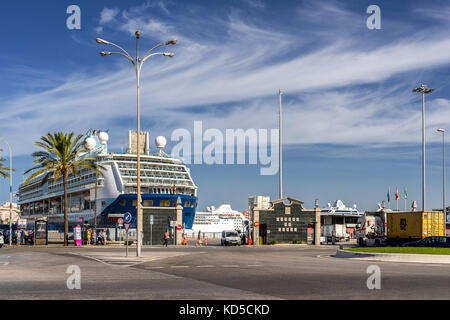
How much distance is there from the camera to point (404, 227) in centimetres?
4006

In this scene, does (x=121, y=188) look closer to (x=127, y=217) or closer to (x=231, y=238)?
(x=231, y=238)

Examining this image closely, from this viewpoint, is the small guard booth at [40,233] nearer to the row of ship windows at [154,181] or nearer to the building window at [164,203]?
the building window at [164,203]

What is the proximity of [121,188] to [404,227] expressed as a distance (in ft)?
A: 132

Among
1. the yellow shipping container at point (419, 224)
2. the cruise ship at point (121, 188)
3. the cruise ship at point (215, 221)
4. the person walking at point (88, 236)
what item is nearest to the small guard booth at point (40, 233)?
the person walking at point (88, 236)

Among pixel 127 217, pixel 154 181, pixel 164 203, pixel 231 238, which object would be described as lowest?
pixel 231 238

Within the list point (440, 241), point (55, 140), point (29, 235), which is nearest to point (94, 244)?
point (29, 235)

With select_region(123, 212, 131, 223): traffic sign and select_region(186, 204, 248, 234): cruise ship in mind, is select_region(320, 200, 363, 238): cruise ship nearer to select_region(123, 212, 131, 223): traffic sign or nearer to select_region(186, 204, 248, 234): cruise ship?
select_region(186, 204, 248, 234): cruise ship

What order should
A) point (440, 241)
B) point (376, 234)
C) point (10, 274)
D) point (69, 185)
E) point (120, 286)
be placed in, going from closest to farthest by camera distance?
point (120, 286), point (10, 274), point (440, 241), point (376, 234), point (69, 185)

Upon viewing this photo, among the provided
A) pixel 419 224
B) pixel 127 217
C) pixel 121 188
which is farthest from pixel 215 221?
pixel 127 217

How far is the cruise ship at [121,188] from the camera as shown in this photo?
6831cm

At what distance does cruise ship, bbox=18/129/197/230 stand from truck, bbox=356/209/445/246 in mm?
29057

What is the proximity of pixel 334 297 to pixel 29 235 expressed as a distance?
1638 inches
